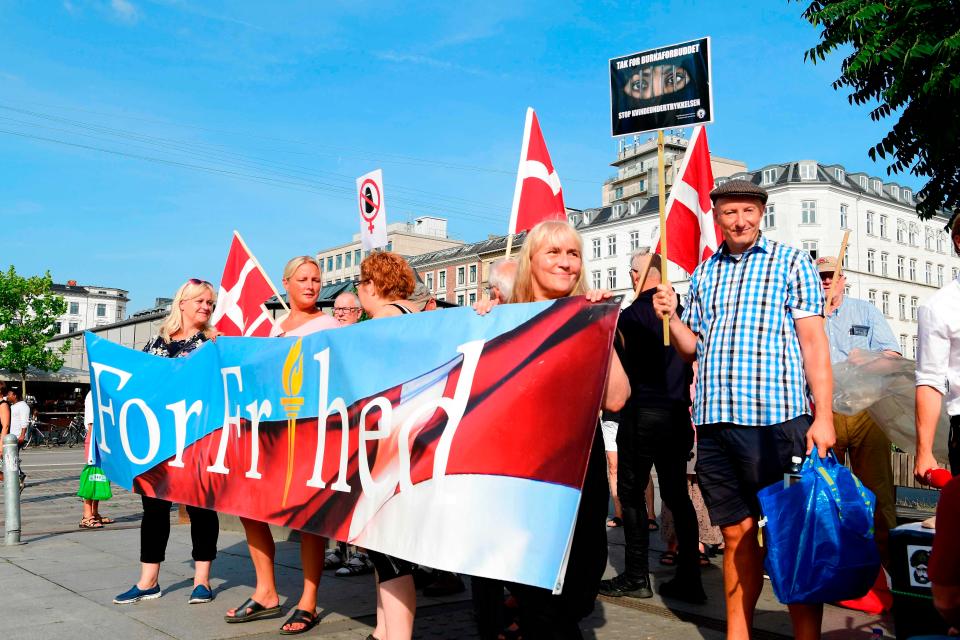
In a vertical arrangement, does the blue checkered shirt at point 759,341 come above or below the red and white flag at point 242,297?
below

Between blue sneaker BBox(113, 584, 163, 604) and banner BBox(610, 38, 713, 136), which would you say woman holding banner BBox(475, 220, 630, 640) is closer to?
banner BBox(610, 38, 713, 136)

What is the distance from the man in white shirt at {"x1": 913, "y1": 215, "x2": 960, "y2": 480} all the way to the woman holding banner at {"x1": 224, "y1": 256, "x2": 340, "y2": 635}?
2821 millimetres

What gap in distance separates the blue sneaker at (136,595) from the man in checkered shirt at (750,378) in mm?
3545

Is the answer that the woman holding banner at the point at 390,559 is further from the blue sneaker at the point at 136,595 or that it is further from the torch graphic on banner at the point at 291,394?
the blue sneaker at the point at 136,595

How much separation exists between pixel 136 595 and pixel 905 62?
9293 mm

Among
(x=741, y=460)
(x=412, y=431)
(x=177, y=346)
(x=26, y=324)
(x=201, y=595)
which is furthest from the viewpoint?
(x=26, y=324)

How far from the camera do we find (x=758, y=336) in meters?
3.63

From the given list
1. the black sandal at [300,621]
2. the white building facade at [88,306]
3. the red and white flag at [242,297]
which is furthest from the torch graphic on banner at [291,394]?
Answer: the white building facade at [88,306]

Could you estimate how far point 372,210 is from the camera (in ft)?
27.6

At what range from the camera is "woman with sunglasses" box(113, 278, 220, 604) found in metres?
5.34

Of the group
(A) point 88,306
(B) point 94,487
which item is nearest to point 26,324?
(B) point 94,487

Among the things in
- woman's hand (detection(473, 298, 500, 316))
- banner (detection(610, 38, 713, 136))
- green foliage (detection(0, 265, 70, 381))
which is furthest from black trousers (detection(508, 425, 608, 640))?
green foliage (detection(0, 265, 70, 381))

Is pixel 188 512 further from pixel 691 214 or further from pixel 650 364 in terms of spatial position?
pixel 691 214

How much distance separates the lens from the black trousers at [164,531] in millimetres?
5328
